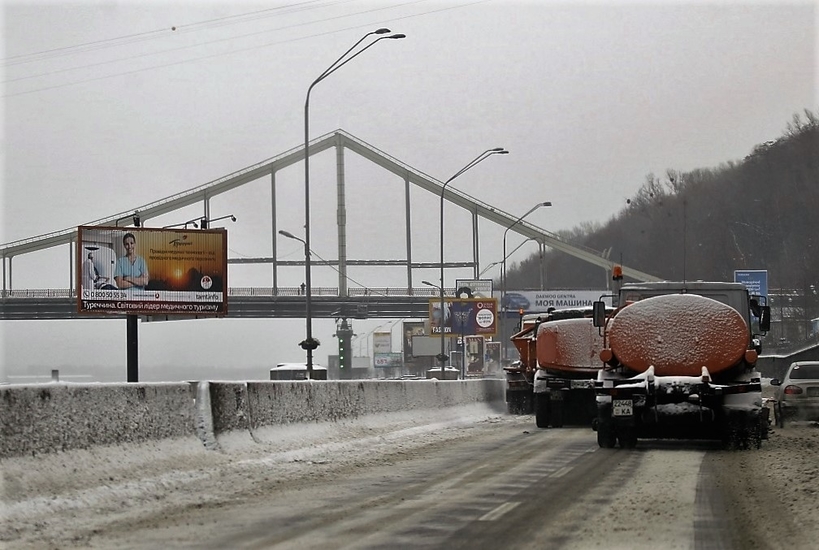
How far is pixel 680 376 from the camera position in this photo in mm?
18609

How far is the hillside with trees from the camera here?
305 ft

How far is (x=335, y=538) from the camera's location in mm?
9336

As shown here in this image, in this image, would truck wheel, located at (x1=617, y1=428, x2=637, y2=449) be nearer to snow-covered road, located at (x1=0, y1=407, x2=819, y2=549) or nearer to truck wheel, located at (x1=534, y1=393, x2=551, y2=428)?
snow-covered road, located at (x1=0, y1=407, x2=819, y2=549)

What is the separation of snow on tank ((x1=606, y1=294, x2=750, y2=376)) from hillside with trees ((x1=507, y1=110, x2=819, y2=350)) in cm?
5604

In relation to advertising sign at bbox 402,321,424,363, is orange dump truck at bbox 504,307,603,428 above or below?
below

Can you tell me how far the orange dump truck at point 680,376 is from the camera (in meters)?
18.2

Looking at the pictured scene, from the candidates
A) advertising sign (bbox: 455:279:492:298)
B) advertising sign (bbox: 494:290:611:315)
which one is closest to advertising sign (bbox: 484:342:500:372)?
advertising sign (bbox: 494:290:611:315)

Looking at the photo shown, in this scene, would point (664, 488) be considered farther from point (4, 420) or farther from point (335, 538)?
point (4, 420)

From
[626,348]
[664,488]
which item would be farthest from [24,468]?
[626,348]

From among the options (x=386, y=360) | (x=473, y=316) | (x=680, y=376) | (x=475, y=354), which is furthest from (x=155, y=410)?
(x=386, y=360)

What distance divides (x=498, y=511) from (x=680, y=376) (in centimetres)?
833

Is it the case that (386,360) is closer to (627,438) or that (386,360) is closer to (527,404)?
(527,404)

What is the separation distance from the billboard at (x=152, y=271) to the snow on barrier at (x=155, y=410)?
2563 centimetres

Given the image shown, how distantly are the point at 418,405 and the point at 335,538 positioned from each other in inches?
755
